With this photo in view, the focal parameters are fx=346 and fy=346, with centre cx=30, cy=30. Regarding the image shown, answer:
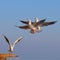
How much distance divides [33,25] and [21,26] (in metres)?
0.78

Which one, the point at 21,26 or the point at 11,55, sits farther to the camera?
the point at 11,55

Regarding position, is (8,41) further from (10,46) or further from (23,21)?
(23,21)

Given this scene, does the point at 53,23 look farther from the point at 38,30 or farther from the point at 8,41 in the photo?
the point at 8,41

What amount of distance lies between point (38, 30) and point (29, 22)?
85 cm

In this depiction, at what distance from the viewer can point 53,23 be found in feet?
74.1

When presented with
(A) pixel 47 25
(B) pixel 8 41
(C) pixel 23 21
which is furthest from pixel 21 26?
(B) pixel 8 41

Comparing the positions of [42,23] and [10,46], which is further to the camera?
[10,46]

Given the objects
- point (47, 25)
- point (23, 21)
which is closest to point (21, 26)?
point (23, 21)

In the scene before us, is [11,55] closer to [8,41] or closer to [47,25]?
[8,41]

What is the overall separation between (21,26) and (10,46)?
33.4 ft

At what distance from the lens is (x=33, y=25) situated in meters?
22.3

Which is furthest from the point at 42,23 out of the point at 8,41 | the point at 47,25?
the point at 8,41

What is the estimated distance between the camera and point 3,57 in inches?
1298

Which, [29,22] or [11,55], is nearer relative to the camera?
[29,22]
